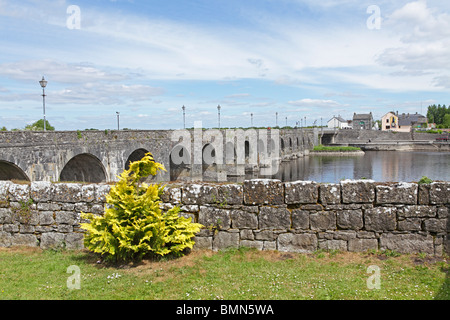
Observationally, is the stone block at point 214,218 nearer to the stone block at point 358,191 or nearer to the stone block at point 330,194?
the stone block at point 330,194

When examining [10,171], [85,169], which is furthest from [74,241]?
[85,169]

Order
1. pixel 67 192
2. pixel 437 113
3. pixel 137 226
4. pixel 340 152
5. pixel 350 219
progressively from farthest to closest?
pixel 437 113 → pixel 340 152 → pixel 67 192 → pixel 350 219 → pixel 137 226

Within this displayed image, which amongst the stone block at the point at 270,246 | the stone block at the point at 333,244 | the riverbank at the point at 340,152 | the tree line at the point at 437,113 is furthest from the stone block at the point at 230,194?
the tree line at the point at 437,113

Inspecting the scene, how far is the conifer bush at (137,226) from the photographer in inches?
223

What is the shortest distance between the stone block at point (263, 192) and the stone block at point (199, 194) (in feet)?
1.98

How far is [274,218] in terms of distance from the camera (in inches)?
245

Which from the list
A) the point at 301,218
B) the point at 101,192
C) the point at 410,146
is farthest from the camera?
the point at 410,146

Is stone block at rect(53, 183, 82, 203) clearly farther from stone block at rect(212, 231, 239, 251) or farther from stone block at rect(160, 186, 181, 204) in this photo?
stone block at rect(212, 231, 239, 251)

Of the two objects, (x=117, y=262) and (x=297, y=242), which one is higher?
(x=297, y=242)

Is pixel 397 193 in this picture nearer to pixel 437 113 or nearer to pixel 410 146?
pixel 410 146

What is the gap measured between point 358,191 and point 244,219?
205cm

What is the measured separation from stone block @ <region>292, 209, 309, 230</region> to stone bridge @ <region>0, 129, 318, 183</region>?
5.94 metres

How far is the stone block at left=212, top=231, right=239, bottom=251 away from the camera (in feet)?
20.8
